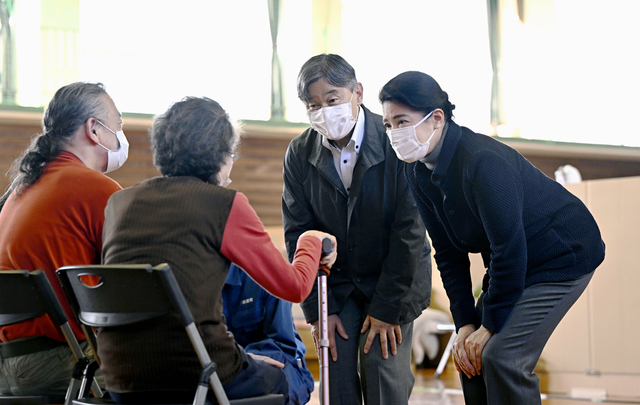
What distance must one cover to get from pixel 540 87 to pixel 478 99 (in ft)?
2.32

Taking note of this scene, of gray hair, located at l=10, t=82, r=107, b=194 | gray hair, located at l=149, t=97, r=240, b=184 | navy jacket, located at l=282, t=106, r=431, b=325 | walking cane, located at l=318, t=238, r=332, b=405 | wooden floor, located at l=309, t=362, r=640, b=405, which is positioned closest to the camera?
gray hair, located at l=149, t=97, r=240, b=184

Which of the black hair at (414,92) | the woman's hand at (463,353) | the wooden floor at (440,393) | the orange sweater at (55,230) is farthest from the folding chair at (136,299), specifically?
the wooden floor at (440,393)

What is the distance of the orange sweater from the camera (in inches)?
66.7

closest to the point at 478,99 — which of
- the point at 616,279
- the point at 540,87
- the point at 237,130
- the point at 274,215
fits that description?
the point at 540,87

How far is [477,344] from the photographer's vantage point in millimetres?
1763

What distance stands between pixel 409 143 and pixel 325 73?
383 millimetres

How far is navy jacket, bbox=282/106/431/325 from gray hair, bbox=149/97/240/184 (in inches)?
24.8

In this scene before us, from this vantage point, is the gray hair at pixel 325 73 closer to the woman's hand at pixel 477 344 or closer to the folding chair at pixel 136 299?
the woman's hand at pixel 477 344

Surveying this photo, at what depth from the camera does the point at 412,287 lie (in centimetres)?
211

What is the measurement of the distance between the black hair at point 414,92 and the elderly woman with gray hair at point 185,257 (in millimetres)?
571

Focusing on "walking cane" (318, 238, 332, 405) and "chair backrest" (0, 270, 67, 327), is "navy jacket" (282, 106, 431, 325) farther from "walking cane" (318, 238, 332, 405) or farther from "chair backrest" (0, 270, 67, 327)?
"chair backrest" (0, 270, 67, 327)

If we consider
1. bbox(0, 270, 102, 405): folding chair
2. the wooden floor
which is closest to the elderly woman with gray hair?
bbox(0, 270, 102, 405): folding chair

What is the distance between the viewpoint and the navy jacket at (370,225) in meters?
2.04

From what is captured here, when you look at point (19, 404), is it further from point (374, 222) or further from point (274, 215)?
point (274, 215)
